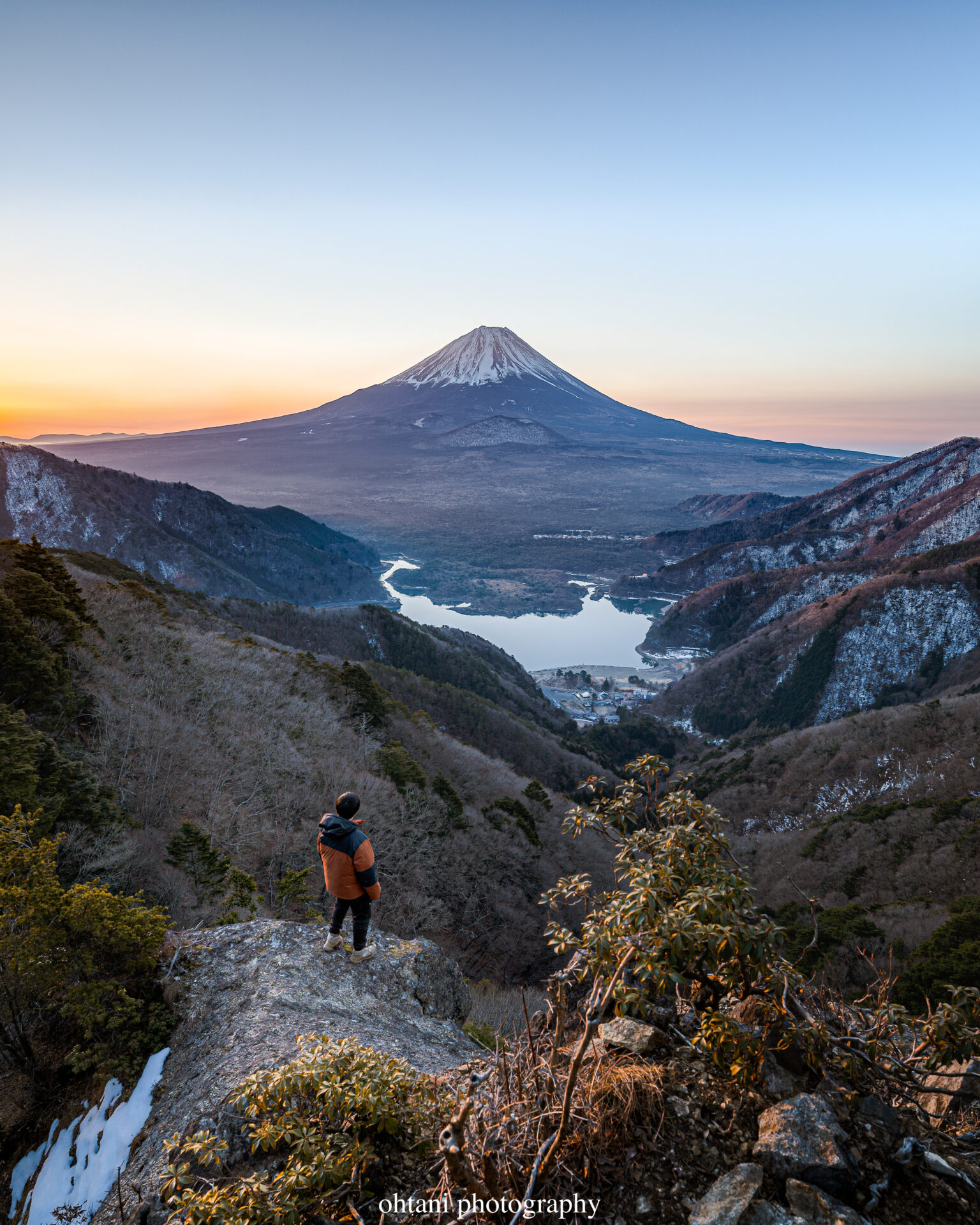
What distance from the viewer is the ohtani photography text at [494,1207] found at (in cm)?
248

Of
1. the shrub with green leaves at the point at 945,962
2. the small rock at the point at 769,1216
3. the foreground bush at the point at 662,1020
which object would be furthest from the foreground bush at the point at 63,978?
the shrub with green leaves at the point at 945,962

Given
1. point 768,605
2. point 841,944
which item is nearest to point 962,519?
point 768,605

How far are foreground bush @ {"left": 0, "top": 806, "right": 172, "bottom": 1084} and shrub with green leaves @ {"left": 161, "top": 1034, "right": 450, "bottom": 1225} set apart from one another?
156 cm

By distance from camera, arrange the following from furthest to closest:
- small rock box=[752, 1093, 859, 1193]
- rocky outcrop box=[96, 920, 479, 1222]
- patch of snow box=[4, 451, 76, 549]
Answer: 1. patch of snow box=[4, 451, 76, 549]
2. rocky outcrop box=[96, 920, 479, 1222]
3. small rock box=[752, 1093, 859, 1193]

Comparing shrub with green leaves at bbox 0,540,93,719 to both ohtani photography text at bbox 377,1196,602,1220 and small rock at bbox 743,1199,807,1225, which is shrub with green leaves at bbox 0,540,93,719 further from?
small rock at bbox 743,1199,807,1225

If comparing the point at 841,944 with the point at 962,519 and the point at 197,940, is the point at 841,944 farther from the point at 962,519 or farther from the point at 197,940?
the point at 962,519

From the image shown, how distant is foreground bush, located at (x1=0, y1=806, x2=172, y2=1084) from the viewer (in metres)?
4.57

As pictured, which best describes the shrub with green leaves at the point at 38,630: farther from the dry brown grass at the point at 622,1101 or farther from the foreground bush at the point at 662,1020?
the dry brown grass at the point at 622,1101

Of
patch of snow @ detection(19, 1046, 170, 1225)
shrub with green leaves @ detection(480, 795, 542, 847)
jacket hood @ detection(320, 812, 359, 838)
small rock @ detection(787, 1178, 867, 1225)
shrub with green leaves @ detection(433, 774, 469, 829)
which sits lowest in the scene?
shrub with green leaves @ detection(480, 795, 542, 847)

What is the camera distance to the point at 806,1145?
2.69 metres

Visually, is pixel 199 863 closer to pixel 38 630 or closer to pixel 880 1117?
pixel 38 630

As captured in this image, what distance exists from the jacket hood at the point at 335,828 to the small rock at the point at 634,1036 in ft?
8.68

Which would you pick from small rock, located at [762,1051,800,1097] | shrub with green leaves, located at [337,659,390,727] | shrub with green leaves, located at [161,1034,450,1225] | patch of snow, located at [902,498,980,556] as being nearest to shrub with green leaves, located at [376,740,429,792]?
shrub with green leaves, located at [337,659,390,727]

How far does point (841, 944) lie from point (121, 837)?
58.5ft
